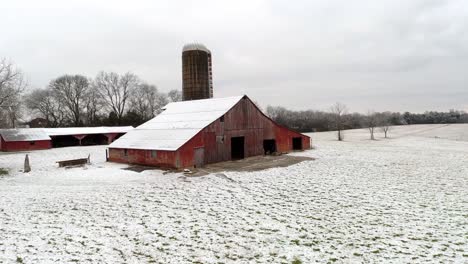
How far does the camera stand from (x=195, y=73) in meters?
36.6

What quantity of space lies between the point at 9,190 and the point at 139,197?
730cm

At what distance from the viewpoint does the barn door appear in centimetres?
2002

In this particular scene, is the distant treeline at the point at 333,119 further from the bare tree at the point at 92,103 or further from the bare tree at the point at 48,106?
the bare tree at the point at 48,106

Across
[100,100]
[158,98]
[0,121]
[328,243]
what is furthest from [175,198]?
[158,98]

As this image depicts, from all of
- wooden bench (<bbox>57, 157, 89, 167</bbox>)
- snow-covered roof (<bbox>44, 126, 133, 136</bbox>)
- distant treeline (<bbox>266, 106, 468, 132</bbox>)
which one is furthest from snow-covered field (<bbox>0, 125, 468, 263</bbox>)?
distant treeline (<bbox>266, 106, 468, 132</bbox>)

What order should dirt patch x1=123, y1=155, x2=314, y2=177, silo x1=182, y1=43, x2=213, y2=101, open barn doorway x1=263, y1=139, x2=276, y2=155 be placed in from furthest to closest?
silo x1=182, y1=43, x2=213, y2=101, open barn doorway x1=263, y1=139, x2=276, y2=155, dirt patch x1=123, y1=155, x2=314, y2=177

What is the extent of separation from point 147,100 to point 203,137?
210ft

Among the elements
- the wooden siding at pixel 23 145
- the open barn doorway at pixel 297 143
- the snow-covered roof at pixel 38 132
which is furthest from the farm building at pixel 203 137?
the snow-covered roof at pixel 38 132

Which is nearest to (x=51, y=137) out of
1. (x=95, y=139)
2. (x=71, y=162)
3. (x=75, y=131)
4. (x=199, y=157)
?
(x=75, y=131)

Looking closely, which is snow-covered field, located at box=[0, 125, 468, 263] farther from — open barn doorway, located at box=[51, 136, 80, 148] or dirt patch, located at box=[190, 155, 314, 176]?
open barn doorway, located at box=[51, 136, 80, 148]

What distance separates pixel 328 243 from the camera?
7.75m

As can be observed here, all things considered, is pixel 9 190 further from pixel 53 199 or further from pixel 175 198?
pixel 175 198

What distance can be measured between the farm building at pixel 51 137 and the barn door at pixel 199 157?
3220cm

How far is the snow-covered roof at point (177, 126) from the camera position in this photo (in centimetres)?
2062
